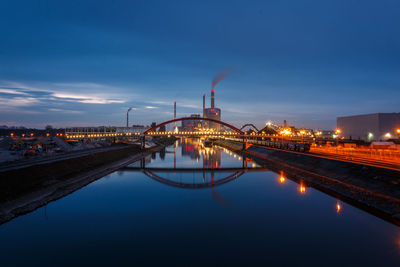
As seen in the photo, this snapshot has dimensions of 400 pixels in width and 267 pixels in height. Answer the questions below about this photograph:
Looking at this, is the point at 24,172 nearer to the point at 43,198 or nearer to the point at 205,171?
the point at 43,198

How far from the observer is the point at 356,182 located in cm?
2303

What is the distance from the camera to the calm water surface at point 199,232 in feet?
40.0

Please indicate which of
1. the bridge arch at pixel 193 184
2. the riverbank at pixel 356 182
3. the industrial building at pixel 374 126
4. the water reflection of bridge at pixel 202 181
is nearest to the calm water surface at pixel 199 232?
the riverbank at pixel 356 182

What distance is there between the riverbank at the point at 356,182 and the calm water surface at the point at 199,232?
1.26m

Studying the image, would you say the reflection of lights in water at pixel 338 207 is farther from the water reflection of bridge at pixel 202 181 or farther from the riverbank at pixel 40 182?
the riverbank at pixel 40 182

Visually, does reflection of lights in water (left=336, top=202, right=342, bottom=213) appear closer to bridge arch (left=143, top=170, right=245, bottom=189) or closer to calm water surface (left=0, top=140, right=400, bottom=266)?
calm water surface (left=0, top=140, right=400, bottom=266)

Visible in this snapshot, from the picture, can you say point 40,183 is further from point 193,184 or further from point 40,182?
point 193,184

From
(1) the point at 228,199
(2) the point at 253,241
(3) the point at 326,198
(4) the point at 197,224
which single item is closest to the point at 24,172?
(4) the point at 197,224

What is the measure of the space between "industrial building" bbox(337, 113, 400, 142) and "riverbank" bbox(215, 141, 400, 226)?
36467mm

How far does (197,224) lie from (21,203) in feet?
44.0

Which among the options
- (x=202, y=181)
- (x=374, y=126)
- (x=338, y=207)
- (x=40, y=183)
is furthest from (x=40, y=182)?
(x=374, y=126)

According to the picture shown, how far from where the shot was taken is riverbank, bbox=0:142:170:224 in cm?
1814

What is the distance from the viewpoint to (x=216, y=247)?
13.4m

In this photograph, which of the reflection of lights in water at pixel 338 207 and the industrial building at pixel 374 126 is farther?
the industrial building at pixel 374 126
